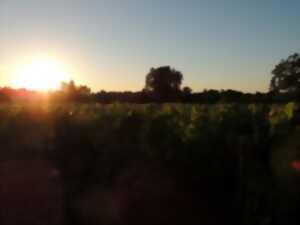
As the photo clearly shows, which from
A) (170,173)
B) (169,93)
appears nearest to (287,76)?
(169,93)

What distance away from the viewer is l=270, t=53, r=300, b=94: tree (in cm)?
3662

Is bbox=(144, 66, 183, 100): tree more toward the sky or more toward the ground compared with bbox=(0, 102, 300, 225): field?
more toward the sky

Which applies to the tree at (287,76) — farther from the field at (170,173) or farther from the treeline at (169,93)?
the field at (170,173)

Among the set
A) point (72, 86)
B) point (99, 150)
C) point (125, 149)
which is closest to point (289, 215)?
point (125, 149)

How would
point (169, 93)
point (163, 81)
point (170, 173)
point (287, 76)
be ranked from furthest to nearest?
1. point (163, 81)
2. point (169, 93)
3. point (287, 76)
4. point (170, 173)

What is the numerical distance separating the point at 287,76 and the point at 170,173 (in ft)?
106

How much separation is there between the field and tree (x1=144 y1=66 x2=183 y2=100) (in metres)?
46.7

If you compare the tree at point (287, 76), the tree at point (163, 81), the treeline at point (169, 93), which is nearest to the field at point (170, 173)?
the treeline at point (169, 93)

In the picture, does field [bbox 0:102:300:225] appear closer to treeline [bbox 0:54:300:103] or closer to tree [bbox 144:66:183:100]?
treeline [bbox 0:54:300:103]

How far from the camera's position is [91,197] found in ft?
28.6

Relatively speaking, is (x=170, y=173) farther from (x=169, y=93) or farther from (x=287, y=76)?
(x=169, y=93)

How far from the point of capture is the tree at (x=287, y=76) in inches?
1442

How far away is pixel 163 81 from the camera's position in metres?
63.4

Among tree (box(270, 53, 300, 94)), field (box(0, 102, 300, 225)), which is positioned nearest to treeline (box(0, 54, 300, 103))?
tree (box(270, 53, 300, 94))
